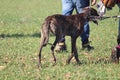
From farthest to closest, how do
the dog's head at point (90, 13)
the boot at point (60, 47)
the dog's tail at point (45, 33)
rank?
the boot at point (60, 47) → the dog's head at point (90, 13) → the dog's tail at point (45, 33)

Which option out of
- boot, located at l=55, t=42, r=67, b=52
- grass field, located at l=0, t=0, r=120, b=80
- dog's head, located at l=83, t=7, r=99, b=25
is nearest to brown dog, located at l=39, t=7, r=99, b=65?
dog's head, located at l=83, t=7, r=99, b=25

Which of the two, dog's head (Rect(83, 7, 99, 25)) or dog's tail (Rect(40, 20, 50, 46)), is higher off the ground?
dog's head (Rect(83, 7, 99, 25))

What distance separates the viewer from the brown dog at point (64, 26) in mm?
7660

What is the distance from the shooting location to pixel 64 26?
796 centimetres

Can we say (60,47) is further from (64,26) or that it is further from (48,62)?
(64,26)

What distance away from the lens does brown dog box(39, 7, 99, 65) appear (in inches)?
302

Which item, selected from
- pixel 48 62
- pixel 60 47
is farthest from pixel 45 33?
pixel 60 47

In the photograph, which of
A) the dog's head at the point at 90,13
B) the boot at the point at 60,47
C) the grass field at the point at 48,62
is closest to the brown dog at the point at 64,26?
the dog's head at the point at 90,13

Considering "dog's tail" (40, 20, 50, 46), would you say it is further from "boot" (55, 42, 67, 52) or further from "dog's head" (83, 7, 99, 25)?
"boot" (55, 42, 67, 52)

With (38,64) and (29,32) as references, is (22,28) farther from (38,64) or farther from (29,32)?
(38,64)

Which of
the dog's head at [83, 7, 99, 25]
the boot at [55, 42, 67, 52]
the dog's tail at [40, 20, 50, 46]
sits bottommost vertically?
Result: the boot at [55, 42, 67, 52]

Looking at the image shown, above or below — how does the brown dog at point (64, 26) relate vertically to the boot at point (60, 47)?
above

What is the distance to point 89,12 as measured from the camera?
8391mm

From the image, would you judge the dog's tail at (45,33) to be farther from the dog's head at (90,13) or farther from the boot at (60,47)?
the boot at (60,47)
